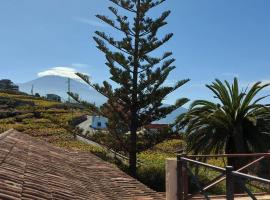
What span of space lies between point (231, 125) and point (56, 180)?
336 inches

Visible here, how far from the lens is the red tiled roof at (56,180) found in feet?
16.2

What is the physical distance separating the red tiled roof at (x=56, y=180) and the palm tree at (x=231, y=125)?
5.03 m

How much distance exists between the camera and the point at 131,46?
2242cm

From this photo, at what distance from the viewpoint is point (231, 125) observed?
13.8 meters

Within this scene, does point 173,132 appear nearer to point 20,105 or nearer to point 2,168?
point 2,168

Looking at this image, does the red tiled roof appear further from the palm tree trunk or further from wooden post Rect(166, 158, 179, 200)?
the palm tree trunk

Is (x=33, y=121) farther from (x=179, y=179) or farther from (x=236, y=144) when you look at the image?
(x=179, y=179)

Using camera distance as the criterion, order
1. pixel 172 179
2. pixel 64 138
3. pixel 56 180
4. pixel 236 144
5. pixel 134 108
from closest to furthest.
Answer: pixel 56 180 → pixel 172 179 → pixel 236 144 → pixel 134 108 → pixel 64 138

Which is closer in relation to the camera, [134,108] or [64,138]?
[134,108]

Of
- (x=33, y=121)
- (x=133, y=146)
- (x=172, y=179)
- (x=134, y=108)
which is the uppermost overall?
(x=33, y=121)

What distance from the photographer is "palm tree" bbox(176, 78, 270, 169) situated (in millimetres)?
13625

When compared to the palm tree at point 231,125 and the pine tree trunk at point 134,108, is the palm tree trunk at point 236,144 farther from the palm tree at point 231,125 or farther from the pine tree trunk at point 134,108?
the pine tree trunk at point 134,108

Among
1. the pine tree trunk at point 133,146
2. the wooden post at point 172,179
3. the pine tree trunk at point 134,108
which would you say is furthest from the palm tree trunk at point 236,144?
the pine tree trunk at point 133,146

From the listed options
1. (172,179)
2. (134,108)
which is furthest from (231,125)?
(134,108)
